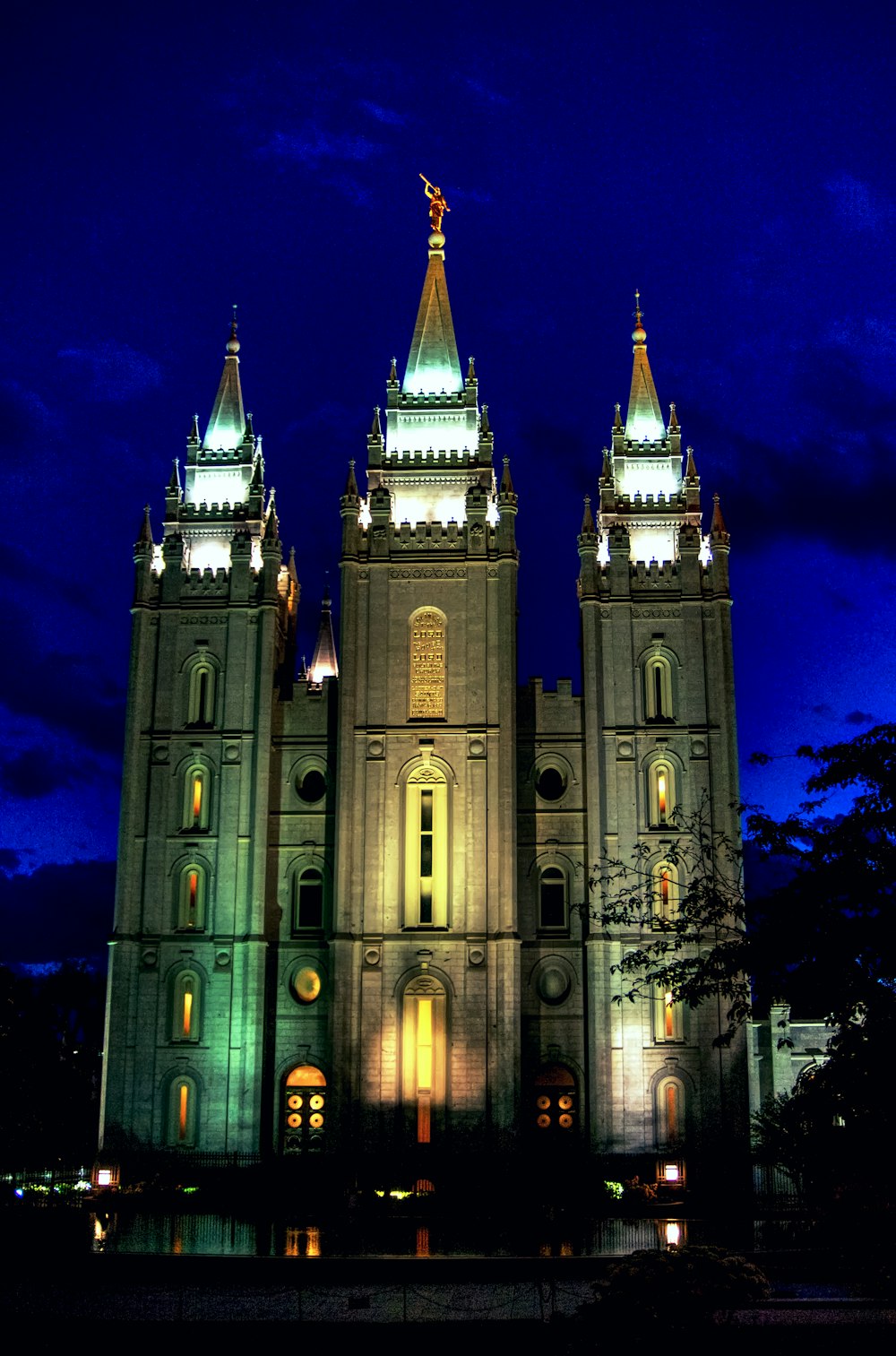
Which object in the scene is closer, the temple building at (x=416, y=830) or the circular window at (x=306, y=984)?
the temple building at (x=416, y=830)

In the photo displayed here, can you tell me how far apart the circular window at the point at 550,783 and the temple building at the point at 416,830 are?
125 mm

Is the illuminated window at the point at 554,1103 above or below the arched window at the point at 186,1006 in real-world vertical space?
below

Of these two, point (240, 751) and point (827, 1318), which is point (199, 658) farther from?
point (827, 1318)

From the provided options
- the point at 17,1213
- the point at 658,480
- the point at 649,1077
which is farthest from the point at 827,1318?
the point at 658,480

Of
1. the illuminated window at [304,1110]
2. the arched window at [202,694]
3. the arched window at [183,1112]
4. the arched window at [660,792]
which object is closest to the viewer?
the arched window at [183,1112]

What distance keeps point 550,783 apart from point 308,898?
9255 millimetres

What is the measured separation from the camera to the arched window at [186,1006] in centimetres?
4716

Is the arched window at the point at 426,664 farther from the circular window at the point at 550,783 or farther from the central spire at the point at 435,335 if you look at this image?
the central spire at the point at 435,335

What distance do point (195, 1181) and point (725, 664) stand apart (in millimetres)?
24060

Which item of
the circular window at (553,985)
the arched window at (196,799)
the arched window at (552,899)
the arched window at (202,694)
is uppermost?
the arched window at (202,694)

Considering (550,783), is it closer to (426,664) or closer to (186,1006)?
(426,664)

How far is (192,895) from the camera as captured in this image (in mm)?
48594

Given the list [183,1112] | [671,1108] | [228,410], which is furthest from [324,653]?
[671,1108]

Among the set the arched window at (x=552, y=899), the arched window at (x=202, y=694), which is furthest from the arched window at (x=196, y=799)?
the arched window at (x=552, y=899)
